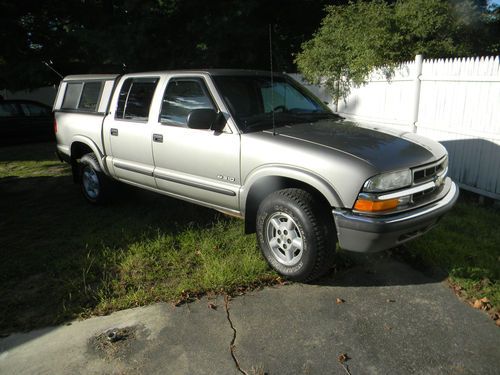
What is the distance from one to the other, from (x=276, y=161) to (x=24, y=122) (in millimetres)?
11104

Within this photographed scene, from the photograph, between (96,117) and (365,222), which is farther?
(96,117)

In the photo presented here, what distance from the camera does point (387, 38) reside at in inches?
312

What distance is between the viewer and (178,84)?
4430 millimetres

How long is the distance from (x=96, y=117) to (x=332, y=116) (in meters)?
3.14

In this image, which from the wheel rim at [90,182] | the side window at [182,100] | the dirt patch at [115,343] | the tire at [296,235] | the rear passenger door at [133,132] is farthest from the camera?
the wheel rim at [90,182]

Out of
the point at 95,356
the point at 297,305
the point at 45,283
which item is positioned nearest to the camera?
the point at 95,356

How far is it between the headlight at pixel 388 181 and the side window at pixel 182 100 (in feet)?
5.83

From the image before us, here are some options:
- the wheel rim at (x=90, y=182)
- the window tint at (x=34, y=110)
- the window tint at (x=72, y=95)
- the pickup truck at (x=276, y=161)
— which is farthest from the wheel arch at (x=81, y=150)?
the window tint at (x=34, y=110)

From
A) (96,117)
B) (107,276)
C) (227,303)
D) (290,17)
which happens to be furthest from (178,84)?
A: (290,17)

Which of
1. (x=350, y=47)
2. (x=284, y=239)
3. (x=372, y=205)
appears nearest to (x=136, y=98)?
(x=284, y=239)

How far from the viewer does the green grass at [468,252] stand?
348cm

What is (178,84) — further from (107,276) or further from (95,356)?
(95,356)

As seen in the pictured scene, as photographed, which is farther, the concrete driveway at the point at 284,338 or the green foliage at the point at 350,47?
the green foliage at the point at 350,47

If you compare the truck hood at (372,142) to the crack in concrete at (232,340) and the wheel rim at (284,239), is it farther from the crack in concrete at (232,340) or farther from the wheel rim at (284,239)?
the crack in concrete at (232,340)
